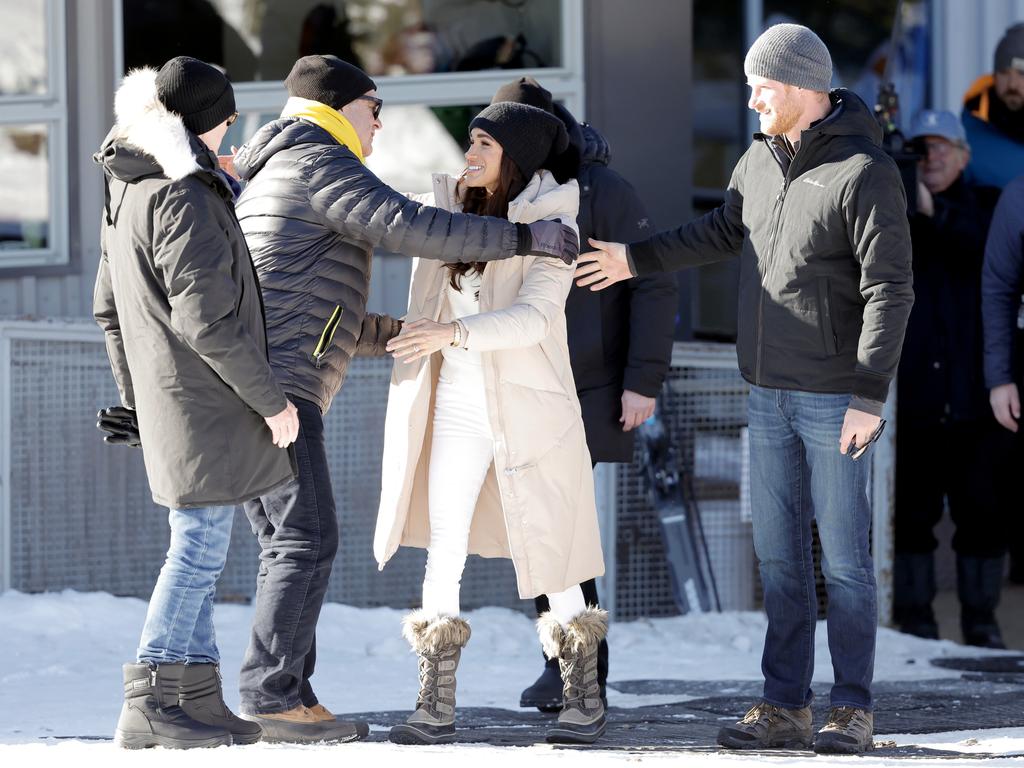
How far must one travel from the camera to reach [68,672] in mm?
6359

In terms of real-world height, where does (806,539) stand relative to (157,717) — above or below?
above

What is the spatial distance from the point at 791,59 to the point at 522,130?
2.56 feet

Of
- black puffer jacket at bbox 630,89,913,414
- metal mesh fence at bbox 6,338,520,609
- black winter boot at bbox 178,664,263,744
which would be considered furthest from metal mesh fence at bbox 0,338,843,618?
black winter boot at bbox 178,664,263,744

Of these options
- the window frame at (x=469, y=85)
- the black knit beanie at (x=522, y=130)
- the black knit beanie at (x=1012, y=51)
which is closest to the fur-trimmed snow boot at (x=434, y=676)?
the black knit beanie at (x=522, y=130)

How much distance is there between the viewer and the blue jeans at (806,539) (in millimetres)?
4910

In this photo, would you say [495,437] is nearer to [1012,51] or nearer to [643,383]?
[643,383]

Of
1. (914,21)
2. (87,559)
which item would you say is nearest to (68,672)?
(87,559)

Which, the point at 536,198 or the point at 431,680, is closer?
the point at 431,680

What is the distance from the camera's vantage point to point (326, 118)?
492 cm

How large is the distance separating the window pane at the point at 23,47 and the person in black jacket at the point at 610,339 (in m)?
2.88

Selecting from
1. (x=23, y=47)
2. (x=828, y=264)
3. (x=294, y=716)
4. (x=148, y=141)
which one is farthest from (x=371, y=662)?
(x=23, y=47)

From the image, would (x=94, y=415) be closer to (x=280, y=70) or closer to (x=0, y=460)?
(x=0, y=460)

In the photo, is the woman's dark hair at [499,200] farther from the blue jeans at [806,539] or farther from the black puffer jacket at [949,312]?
the black puffer jacket at [949,312]

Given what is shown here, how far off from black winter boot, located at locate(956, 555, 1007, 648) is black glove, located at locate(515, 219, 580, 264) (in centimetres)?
304
